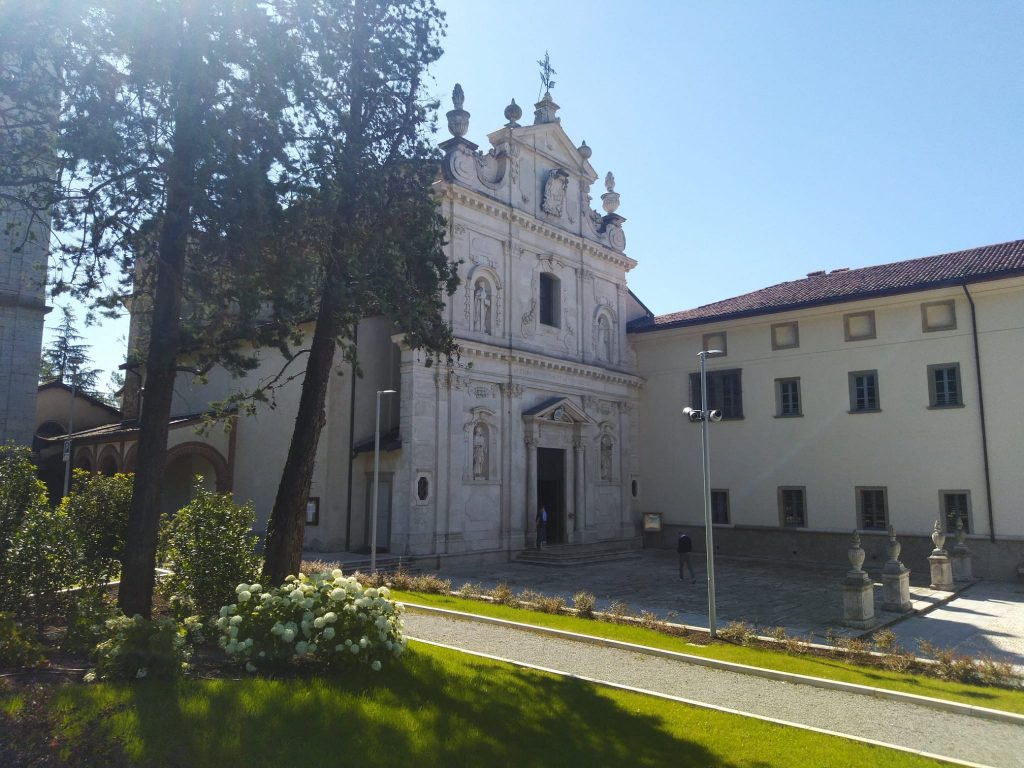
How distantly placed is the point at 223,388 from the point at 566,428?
1526 centimetres

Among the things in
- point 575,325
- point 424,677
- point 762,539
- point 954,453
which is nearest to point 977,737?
point 424,677

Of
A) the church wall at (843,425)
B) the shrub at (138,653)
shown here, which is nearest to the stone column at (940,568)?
the church wall at (843,425)

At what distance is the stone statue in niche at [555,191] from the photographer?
99.7ft

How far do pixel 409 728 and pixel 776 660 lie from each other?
7.33 meters

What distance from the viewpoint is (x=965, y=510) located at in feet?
81.7

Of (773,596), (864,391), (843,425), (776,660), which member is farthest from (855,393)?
(776,660)

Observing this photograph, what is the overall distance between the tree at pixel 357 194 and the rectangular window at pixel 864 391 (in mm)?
19921

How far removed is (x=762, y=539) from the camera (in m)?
29.4

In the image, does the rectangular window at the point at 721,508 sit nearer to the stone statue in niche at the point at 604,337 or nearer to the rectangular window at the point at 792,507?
the rectangular window at the point at 792,507

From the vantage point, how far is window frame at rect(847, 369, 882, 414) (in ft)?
89.4

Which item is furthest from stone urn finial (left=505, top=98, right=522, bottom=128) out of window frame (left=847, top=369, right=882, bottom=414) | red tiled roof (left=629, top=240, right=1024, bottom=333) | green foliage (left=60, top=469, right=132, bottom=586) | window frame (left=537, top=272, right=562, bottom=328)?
green foliage (left=60, top=469, right=132, bottom=586)

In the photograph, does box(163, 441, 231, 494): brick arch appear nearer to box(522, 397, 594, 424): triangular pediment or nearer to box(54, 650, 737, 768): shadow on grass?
box(522, 397, 594, 424): triangular pediment

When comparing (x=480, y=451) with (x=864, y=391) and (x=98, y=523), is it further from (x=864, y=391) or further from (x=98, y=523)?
(x=98, y=523)

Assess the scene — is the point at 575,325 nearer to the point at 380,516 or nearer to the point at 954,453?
the point at 380,516
